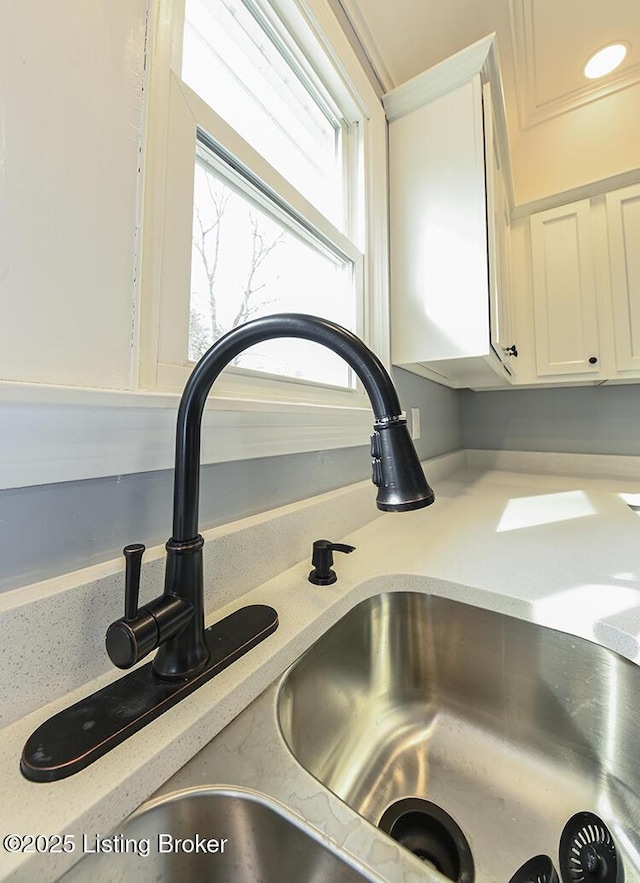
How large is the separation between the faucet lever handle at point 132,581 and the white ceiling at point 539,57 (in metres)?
1.57

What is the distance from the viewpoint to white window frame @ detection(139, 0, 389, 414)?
1.61ft

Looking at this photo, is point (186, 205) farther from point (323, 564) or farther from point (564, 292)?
point (564, 292)

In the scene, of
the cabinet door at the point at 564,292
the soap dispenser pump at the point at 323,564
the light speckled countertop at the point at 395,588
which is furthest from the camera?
the cabinet door at the point at 564,292

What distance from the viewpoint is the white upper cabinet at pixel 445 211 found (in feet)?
3.44

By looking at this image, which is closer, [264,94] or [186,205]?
[186,205]

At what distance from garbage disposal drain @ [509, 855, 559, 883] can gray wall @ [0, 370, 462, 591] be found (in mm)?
545

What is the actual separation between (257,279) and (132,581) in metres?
0.68

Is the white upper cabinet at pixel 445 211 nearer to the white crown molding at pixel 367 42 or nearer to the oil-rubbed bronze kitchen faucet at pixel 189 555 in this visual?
the white crown molding at pixel 367 42

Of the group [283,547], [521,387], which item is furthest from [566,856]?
[521,387]

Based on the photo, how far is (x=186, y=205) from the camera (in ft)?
1.79

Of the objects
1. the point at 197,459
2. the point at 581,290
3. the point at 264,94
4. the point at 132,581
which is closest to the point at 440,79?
the point at 264,94

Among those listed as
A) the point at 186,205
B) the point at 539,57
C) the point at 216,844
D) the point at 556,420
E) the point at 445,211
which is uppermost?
the point at 539,57

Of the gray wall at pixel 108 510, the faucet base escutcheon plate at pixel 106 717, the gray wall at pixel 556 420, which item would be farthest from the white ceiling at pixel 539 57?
the faucet base escutcheon plate at pixel 106 717

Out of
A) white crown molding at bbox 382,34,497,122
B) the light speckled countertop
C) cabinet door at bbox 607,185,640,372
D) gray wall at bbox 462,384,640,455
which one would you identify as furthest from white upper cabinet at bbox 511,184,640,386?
white crown molding at bbox 382,34,497,122
